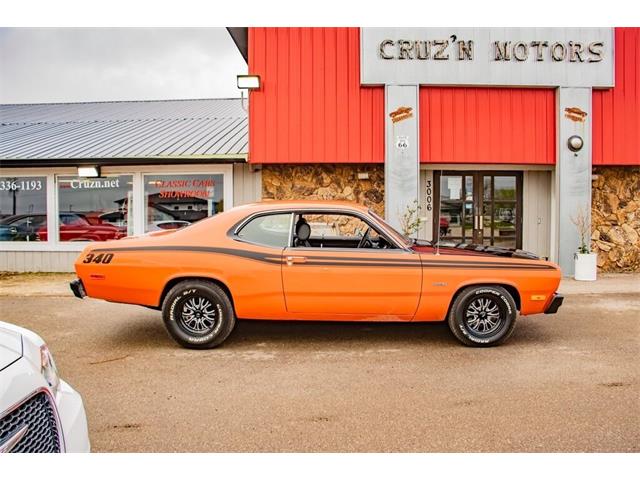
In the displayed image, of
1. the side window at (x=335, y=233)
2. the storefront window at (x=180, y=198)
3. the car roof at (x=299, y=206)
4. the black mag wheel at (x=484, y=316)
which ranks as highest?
the storefront window at (x=180, y=198)

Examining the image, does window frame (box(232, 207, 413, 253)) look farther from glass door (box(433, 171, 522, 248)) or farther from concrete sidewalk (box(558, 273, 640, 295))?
glass door (box(433, 171, 522, 248))

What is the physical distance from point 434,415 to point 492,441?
50cm

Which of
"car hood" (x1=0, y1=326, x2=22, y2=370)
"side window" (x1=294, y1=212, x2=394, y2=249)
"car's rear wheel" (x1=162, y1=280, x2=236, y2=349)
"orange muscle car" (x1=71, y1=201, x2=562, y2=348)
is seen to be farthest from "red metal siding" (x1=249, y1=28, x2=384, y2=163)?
"car hood" (x1=0, y1=326, x2=22, y2=370)

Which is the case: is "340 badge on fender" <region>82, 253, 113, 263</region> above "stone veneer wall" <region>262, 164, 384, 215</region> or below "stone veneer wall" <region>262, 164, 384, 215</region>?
below

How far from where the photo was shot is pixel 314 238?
20.1 feet

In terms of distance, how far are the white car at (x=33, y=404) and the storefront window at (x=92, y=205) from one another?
32.3 feet

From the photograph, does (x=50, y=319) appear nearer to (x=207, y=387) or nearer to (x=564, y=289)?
(x=207, y=387)

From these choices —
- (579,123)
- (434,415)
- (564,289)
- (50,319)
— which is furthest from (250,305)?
(579,123)

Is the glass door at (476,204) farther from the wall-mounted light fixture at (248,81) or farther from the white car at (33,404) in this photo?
the white car at (33,404)

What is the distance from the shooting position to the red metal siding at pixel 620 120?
1087 cm

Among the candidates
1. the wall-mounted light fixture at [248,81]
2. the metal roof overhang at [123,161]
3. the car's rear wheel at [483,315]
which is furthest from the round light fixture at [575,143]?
the metal roof overhang at [123,161]

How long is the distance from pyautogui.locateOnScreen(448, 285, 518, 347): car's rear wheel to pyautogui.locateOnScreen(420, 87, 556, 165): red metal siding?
600 cm

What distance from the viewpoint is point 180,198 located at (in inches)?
463

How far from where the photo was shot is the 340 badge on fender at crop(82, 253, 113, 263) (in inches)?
213
